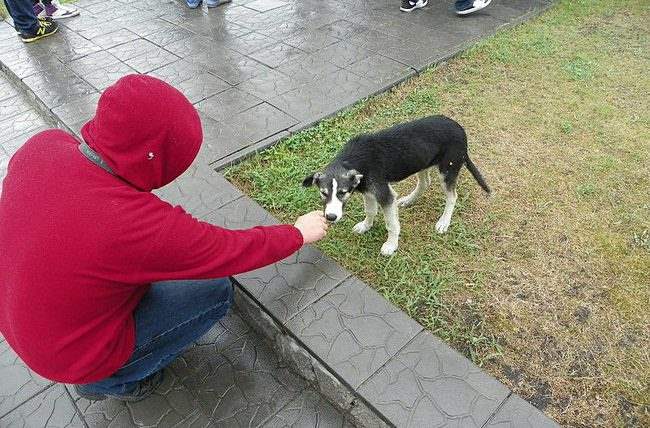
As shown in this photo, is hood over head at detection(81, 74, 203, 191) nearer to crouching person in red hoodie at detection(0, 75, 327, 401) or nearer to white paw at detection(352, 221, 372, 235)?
crouching person in red hoodie at detection(0, 75, 327, 401)

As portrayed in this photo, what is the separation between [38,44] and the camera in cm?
652

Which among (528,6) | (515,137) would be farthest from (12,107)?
(528,6)

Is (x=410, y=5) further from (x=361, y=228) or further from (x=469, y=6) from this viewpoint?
(x=361, y=228)

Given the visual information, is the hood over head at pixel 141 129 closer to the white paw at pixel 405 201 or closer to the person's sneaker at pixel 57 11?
the white paw at pixel 405 201

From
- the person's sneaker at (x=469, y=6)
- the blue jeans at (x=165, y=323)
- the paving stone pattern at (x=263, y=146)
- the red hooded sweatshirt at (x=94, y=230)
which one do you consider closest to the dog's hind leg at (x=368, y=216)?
the paving stone pattern at (x=263, y=146)

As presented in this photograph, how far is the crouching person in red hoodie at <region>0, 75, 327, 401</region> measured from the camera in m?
1.79

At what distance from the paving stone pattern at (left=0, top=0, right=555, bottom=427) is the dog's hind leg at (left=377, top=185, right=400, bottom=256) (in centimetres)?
48

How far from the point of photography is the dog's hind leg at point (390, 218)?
3074 millimetres

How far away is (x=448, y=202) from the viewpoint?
3414 millimetres

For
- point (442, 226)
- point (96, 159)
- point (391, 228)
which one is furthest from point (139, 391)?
point (442, 226)

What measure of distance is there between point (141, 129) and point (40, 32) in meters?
6.21

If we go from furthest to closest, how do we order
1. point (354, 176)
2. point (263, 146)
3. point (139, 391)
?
point (263, 146) < point (354, 176) < point (139, 391)

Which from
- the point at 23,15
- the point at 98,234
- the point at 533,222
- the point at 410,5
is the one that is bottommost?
the point at 533,222

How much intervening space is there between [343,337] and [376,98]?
3.00m
